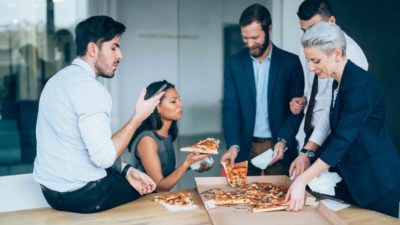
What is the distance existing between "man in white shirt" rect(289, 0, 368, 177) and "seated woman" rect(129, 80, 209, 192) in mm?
532

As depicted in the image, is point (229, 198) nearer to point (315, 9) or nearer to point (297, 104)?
point (297, 104)

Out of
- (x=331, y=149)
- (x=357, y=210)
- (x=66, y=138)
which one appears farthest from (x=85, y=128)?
(x=357, y=210)

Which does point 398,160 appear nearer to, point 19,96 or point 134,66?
point 19,96

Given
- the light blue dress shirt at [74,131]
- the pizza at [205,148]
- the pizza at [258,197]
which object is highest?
the light blue dress shirt at [74,131]

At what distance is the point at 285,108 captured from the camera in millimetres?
2965

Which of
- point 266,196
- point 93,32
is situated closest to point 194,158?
point 266,196

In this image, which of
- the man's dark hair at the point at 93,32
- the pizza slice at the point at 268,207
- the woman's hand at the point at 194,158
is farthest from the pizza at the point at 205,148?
the man's dark hair at the point at 93,32

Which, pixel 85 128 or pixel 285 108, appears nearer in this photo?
pixel 85 128

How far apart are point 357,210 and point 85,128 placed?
124cm

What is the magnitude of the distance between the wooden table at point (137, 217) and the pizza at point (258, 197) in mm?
121

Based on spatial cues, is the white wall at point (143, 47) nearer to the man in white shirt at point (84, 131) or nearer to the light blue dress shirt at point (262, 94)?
the light blue dress shirt at point (262, 94)

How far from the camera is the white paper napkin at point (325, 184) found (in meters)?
2.17

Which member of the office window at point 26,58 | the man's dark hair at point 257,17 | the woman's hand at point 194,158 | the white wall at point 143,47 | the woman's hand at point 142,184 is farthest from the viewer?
the white wall at point 143,47

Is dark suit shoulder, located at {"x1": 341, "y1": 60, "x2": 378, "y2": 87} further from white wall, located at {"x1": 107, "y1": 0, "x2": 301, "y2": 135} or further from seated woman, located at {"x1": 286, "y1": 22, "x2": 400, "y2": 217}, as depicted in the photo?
white wall, located at {"x1": 107, "y1": 0, "x2": 301, "y2": 135}
